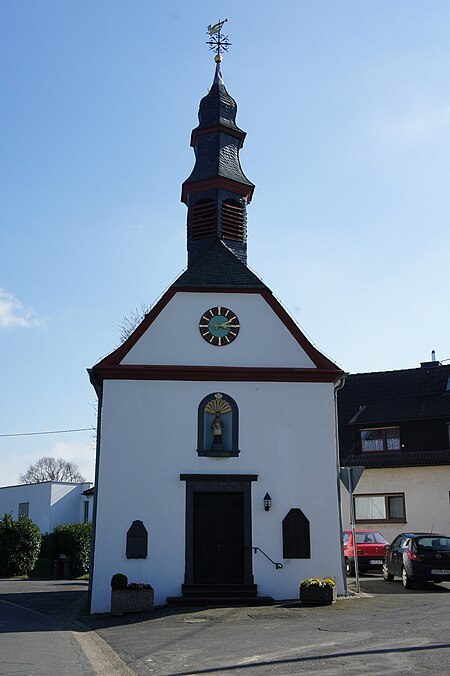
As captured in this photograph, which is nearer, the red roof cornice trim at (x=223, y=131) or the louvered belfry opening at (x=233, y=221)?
the louvered belfry opening at (x=233, y=221)

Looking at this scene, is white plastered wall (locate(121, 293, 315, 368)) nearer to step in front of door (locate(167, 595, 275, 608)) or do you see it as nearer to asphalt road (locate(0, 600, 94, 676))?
step in front of door (locate(167, 595, 275, 608))

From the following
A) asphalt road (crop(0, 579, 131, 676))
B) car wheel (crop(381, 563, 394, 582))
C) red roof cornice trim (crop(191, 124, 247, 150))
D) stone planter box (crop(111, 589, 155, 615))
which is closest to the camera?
asphalt road (crop(0, 579, 131, 676))

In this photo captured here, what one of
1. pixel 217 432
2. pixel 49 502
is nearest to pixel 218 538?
pixel 217 432

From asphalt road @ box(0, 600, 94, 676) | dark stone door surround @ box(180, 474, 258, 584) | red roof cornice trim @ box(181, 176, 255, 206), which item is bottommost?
asphalt road @ box(0, 600, 94, 676)

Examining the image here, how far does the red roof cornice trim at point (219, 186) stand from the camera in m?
21.7

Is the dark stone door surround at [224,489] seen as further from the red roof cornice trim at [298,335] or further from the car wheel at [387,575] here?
the car wheel at [387,575]

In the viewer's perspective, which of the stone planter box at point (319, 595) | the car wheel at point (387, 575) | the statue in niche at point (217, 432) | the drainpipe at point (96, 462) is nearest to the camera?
the stone planter box at point (319, 595)

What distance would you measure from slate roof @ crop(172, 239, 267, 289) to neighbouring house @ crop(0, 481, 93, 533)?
93.8 feet

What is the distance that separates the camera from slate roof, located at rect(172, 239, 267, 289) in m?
19.8

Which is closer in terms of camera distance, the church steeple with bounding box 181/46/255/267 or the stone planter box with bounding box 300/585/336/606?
the stone planter box with bounding box 300/585/336/606

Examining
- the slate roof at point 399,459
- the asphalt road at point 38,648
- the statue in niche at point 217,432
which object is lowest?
the asphalt road at point 38,648

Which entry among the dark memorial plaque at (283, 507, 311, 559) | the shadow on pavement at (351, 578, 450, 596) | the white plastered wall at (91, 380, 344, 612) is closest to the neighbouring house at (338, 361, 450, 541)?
the shadow on pavement at (351, 578, 450, 596)

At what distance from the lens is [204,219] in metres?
21.8

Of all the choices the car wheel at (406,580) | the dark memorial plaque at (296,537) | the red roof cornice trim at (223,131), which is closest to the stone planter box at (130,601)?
the dark memorial plaque at (296,537)
